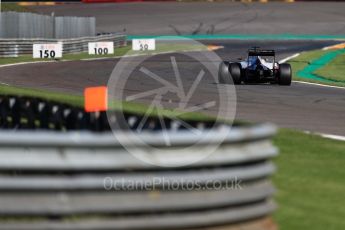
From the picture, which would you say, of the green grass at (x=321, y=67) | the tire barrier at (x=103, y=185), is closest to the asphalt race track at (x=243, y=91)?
the green grass at (x=321, y=67)

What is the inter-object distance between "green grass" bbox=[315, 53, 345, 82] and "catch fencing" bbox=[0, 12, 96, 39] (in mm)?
18404

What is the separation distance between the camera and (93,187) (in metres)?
6.51

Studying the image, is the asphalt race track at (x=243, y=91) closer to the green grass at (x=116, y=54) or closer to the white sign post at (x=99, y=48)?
the green grass at (x=116, y=54)

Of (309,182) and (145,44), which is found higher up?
(309,182)

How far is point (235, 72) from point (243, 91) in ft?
7.12

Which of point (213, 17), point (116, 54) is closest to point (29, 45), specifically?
point (116, 54)

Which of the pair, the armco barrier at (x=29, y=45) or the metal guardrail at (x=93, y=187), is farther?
the armco barrier at (x=29, y=45)

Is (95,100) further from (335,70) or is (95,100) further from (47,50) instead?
(47,50)

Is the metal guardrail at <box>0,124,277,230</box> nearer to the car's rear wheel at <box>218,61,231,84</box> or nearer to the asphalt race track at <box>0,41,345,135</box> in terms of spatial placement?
the asphalt race track at <box>0,41,345,135</box>

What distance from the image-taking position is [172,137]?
6.70 meters

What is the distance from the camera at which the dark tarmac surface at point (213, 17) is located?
72.1 metres

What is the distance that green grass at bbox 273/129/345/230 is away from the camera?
830cm

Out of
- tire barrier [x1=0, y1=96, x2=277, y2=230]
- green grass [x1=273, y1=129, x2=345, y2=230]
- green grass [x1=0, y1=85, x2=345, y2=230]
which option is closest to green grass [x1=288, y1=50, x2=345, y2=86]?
green grass [x1=0, y1=85, x2=345, y2=230]

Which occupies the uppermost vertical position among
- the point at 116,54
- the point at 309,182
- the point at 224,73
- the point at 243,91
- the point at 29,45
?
the point at 309,182
